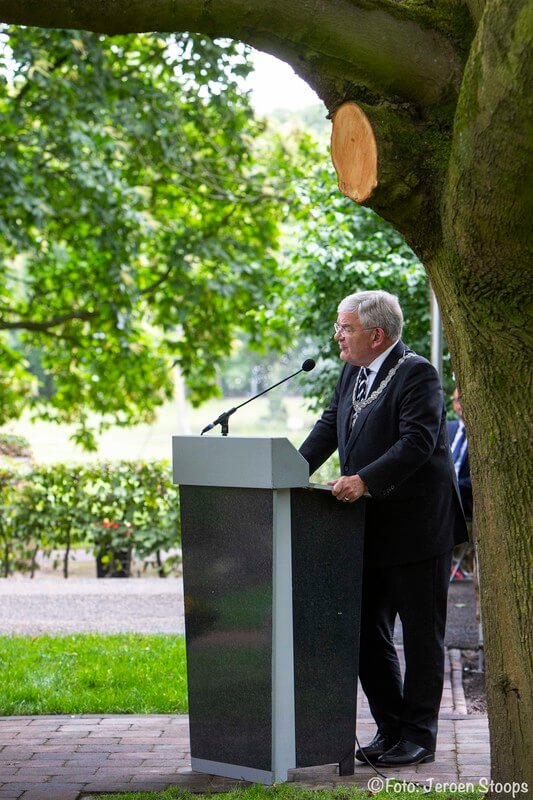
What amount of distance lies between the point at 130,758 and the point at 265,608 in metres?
1.13

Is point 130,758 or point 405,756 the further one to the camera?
point 130,758

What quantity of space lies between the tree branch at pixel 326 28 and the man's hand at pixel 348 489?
4.87 feet

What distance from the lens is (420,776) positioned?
4.53 m

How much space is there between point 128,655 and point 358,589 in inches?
110

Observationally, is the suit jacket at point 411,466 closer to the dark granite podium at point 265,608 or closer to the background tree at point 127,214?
the dark granite podium at point 265,608

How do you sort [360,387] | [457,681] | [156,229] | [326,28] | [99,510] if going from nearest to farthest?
[326,28]
[360,387]
[457,681]
[99,510]
[156,229]

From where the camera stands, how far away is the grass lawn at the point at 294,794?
4.15m

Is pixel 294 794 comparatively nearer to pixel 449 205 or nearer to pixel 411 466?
pixel 411 466

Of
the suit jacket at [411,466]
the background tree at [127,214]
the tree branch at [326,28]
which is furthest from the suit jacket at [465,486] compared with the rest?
the tree branch at [326,28]

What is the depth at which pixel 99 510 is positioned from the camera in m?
11.4

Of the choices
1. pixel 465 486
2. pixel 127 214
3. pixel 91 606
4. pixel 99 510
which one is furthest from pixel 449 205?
pixel 127 214

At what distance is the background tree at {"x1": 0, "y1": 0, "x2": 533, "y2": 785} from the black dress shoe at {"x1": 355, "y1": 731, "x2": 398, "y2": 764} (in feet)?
3.30

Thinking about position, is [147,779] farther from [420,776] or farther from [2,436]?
[2,436]

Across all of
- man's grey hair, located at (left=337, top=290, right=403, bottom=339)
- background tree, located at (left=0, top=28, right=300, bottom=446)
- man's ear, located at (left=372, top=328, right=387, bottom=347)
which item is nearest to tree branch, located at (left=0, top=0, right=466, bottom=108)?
man's grey hair, located at (left=337, top=290, right=403, bottom=339)
